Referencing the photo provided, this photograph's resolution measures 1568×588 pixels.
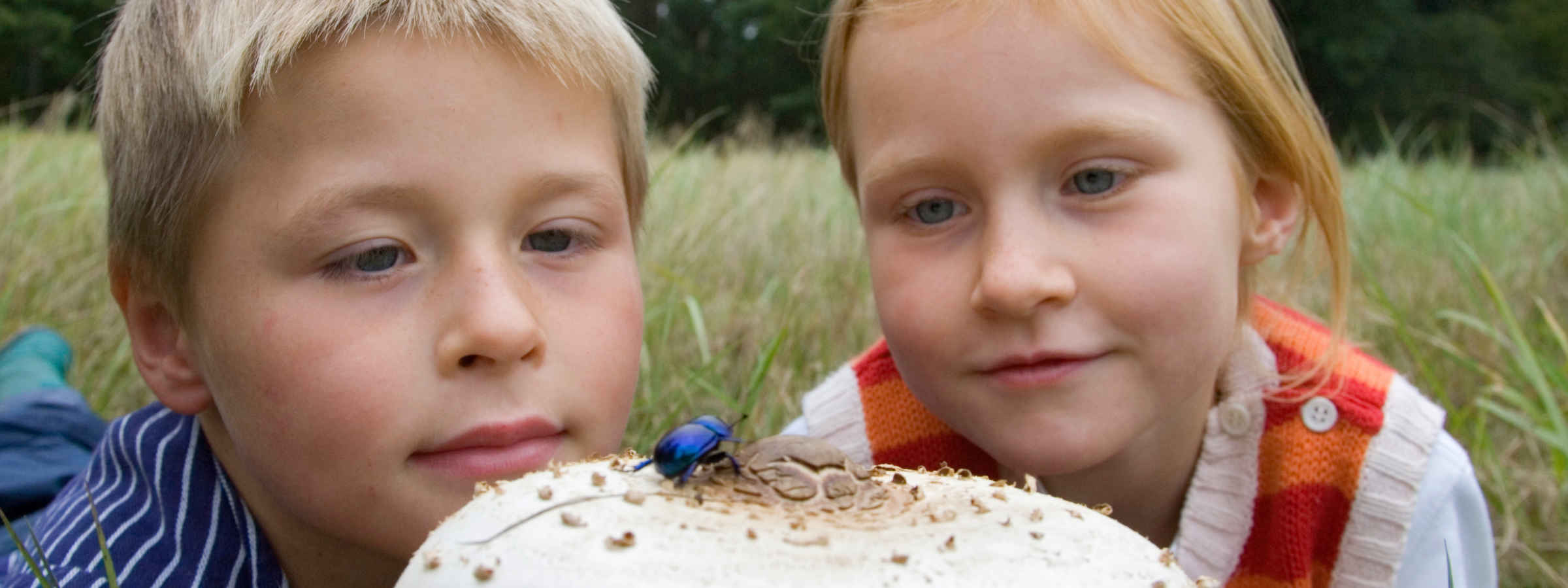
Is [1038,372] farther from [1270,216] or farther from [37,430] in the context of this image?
[37,430]

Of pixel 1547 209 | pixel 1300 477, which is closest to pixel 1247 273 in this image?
pixel 1300 477

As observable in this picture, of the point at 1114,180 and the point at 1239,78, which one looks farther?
the point at 1239,78

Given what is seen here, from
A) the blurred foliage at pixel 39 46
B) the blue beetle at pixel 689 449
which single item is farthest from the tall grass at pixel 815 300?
the blurred foliage at pixel 39 46

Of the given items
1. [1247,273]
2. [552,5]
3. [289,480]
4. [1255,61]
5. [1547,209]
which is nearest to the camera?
[289,480]

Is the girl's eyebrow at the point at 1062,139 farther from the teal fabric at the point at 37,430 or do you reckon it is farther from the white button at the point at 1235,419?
the teal fabric at the point at 37,430

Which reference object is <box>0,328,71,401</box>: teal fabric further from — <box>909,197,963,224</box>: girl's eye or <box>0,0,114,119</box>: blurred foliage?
<box>0,0,114,119</box>: blurred foliage

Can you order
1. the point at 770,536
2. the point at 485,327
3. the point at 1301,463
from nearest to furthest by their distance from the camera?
the point at 770,536, the point at 485,327, the point at 1301,463

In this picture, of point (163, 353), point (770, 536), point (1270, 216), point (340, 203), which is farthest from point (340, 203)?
point (1270, 216)

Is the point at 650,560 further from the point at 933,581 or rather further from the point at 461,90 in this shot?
the point at 461,90
